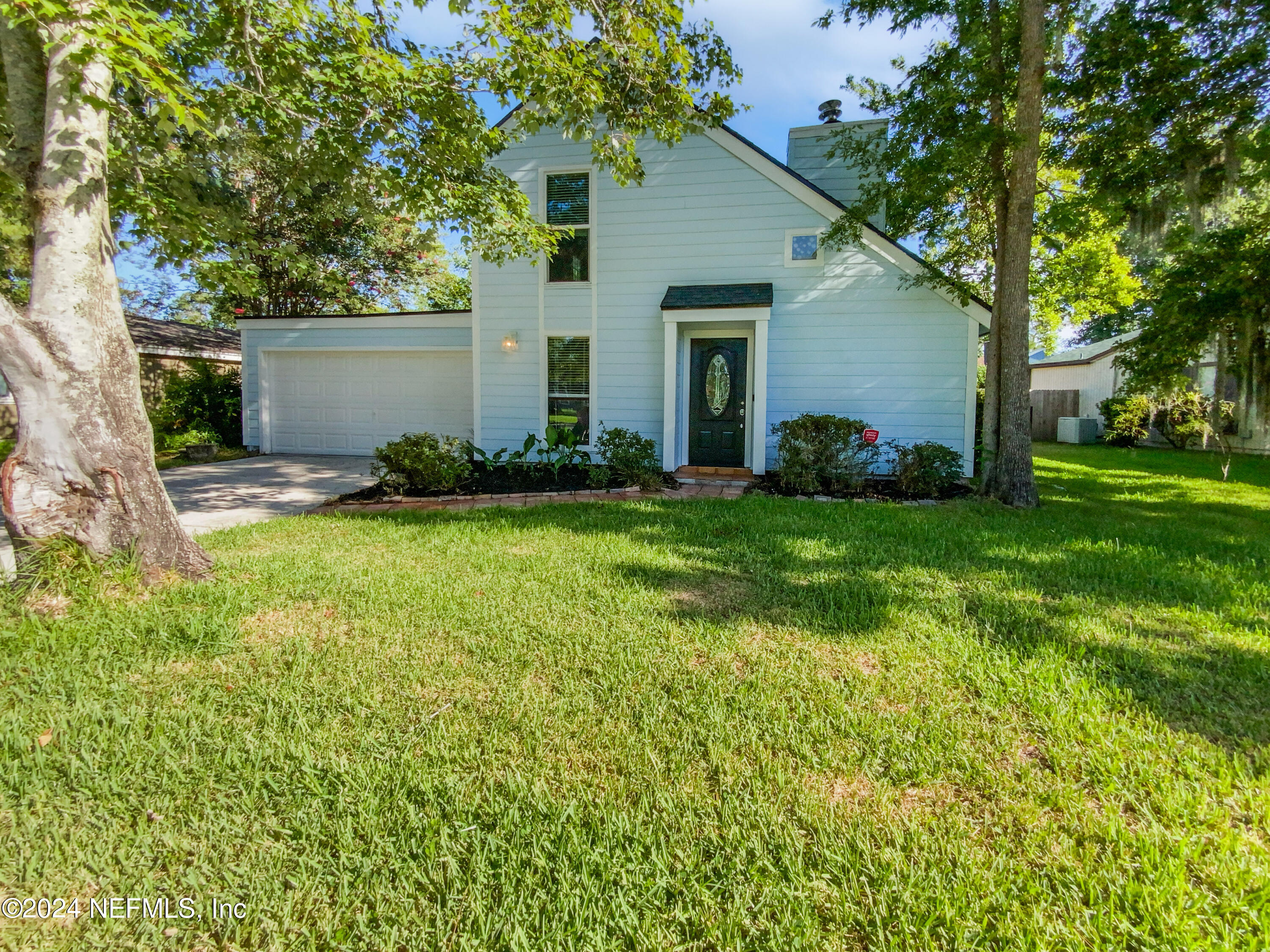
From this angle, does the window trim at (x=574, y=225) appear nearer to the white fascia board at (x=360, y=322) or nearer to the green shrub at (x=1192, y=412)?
the white fascia board at (x=360, y=322)

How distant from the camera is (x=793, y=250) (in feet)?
26.9

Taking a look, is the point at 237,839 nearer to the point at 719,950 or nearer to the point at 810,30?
the point at 719,950

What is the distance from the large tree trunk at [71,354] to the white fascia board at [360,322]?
255 inches

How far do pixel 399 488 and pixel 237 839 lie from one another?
5.54 m

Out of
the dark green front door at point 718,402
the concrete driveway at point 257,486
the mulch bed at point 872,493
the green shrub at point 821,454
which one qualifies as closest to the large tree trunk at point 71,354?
the concrete driveway at point 257,486

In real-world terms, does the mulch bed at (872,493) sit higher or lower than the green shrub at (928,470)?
lower

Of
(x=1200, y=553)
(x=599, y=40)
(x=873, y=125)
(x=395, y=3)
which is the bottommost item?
(x=1200, y=553)

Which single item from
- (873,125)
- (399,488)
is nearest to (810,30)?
(873,125)

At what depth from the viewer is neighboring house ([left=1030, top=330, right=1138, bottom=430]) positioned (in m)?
17.5

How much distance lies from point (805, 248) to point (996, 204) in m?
2.29

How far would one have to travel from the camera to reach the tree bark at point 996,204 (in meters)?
6.49

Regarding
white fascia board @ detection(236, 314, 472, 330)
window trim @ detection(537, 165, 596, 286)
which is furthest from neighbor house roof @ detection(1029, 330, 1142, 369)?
white fascia board @ detection(236, 314, 472, 330)

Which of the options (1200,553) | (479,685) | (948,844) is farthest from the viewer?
(1200,553)

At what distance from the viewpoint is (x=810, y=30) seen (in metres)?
7.47
